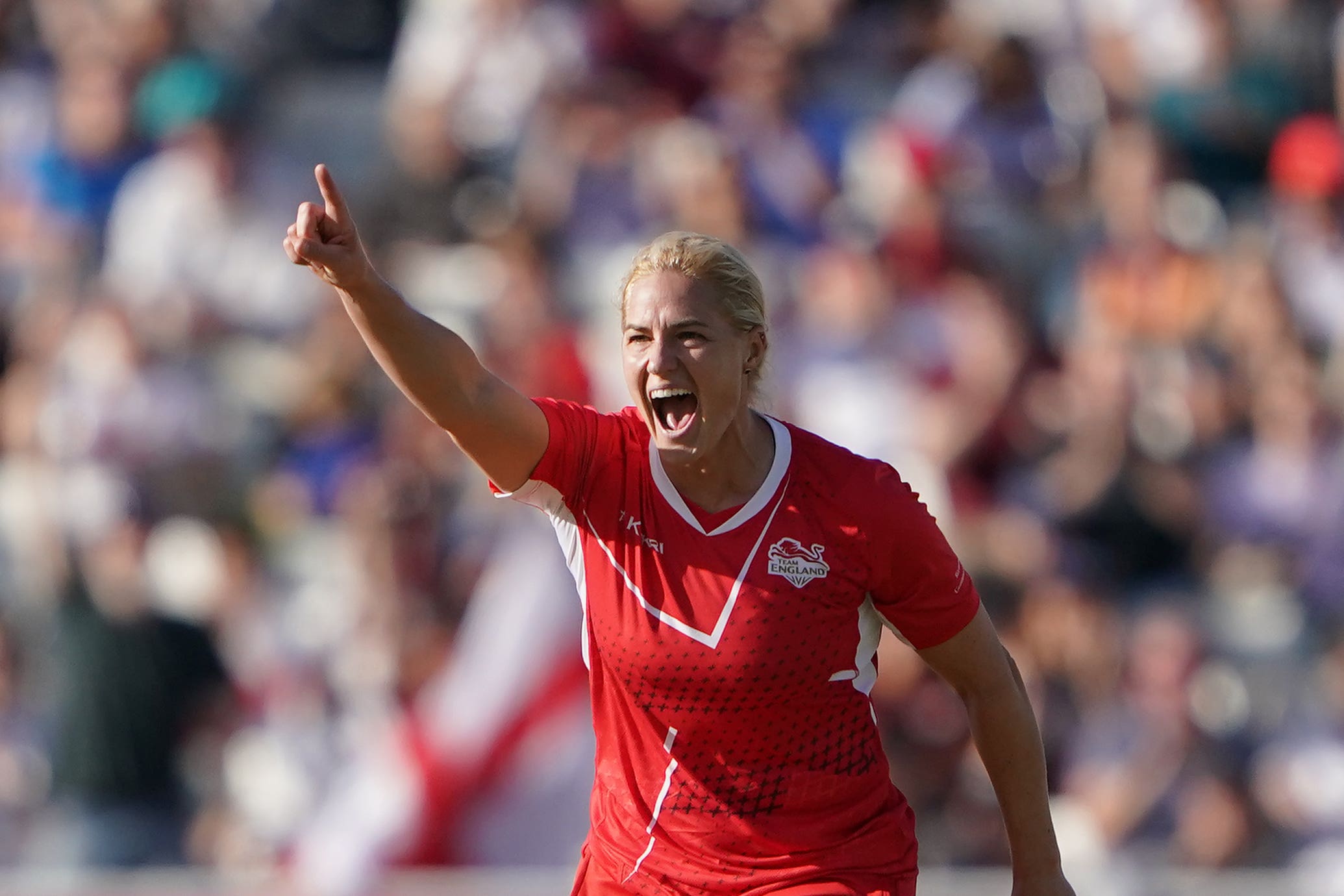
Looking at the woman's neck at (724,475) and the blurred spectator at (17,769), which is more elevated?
the woman's neck at (724,475)

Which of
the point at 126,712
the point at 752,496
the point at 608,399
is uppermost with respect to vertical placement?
the point at 608,399

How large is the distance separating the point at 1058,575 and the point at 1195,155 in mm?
2643

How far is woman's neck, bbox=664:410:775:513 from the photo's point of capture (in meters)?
3.50

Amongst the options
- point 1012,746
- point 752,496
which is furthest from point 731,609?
point 1012,746

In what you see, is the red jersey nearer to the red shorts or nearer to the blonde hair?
the red shorts

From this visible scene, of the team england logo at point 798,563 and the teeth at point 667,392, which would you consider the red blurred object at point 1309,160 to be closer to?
the team england logo at point 798,563

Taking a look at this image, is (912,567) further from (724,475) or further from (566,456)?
(566,456)

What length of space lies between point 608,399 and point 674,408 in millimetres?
3889

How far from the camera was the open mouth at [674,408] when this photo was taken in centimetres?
338

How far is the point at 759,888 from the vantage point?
342 centimetres

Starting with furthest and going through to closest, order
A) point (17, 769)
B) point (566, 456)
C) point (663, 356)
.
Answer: point (17, 769), point (566, 456), point (663, 356)

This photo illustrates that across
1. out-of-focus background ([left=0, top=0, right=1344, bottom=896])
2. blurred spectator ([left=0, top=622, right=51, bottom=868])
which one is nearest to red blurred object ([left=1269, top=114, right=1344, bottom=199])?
out-of-focus background ([left=0, top=0, right=1344, bottom=896])

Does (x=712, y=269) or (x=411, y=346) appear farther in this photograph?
(x=712, y=269)

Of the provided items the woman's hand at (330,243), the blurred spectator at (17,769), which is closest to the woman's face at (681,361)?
the woman's hand at (330,243)
